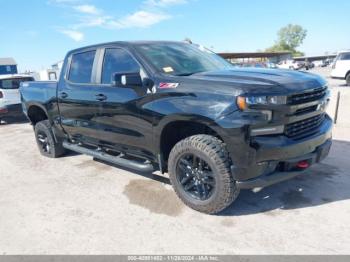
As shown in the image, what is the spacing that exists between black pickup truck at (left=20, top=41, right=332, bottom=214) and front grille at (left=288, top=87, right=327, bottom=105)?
0.01 metres

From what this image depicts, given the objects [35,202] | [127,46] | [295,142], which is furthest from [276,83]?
[35,202]

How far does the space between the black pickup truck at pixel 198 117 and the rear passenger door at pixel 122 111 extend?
1 cm

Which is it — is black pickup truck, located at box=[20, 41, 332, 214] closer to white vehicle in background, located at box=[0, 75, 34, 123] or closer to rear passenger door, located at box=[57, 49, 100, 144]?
rear passenger door, located at box=[57, 49, 100, 144]

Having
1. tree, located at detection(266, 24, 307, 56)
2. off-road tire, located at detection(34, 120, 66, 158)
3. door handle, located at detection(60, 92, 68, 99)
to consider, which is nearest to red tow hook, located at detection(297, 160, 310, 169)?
door handle, located at detection(60, 92, 68, 99)

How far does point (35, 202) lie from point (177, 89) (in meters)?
2.43

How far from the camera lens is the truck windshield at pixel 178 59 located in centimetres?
388

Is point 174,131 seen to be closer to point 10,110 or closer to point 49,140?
point 49,140

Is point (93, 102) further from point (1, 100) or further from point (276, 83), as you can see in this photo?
point (1, 100)

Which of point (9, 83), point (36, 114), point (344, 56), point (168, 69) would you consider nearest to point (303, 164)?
point (168, 69)

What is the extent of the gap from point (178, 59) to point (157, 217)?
78.0 inches

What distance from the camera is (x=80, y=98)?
4816 mm

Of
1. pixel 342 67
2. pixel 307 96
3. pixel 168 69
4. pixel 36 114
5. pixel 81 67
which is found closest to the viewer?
pixel 307 96

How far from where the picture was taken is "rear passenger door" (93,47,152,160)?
154 inches

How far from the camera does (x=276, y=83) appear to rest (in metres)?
3.13
